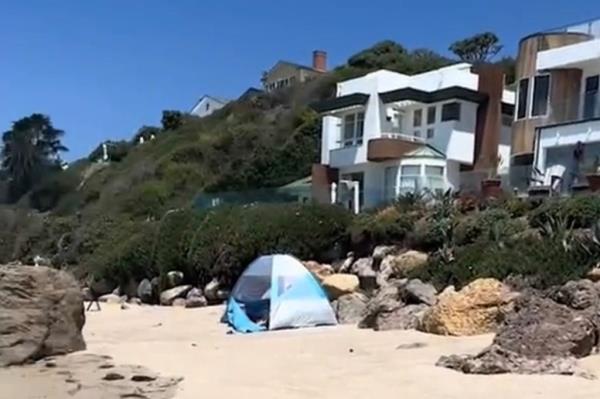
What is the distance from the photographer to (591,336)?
12.0 metres

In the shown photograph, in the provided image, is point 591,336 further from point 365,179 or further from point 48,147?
point 48,147

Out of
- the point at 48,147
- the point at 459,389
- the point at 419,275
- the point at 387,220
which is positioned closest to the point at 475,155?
the point at 387,220

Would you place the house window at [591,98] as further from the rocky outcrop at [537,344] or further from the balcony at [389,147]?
the rocky outcrop at [537,344]

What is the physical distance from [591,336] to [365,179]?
25.9 meters

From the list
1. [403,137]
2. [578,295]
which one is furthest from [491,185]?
[578,295]

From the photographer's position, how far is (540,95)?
32.0 metres

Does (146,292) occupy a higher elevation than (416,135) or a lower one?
lower

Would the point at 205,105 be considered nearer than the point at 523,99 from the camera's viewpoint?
No

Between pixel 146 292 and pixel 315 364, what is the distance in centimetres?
1993

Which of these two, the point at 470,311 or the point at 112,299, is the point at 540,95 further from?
the point at 470,311

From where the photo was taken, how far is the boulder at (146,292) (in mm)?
30812

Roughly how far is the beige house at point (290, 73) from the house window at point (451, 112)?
4155 cm

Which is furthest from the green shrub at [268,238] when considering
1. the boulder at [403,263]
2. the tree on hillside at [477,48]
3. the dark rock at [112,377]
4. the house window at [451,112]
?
the tree on hillside at [477,48]

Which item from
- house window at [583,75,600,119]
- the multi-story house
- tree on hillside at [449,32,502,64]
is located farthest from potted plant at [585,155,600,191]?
tree on hillside at [449,32,502,64]
